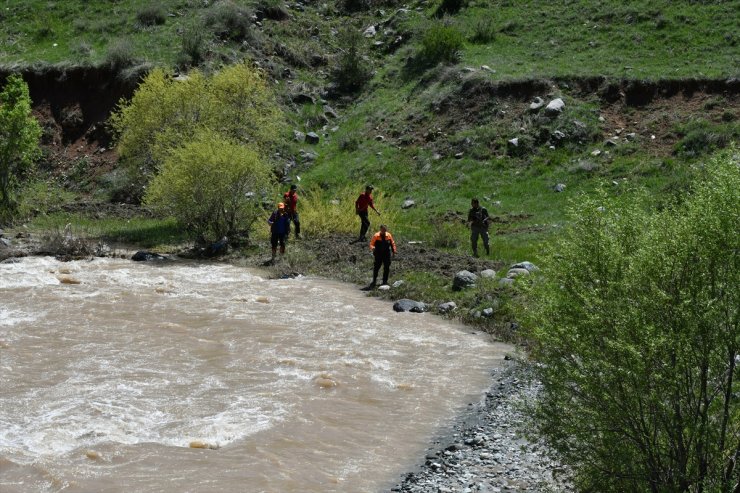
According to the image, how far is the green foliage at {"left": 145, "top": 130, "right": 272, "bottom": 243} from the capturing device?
27.3m

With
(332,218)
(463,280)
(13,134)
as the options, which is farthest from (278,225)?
(13,134)

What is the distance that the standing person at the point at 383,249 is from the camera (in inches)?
851

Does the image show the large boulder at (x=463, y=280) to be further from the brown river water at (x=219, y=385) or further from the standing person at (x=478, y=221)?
the standing person at (x=478, y=221)

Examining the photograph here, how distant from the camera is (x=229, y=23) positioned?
47812mm

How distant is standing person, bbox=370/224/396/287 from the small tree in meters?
18.5

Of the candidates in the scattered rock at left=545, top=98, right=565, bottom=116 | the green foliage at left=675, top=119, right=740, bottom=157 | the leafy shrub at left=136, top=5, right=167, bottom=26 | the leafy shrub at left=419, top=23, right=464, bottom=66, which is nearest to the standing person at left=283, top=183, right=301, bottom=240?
the scattered rock at left=545, top=98, right=565, bottom=116

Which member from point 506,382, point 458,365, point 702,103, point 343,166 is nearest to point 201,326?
point 458,365

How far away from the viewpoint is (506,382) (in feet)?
47.3

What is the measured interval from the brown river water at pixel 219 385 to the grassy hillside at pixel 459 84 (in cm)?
775

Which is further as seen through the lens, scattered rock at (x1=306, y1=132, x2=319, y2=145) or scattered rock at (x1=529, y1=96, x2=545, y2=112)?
scattered rock at (x1=306, y1=132, x2=319, y2=145)

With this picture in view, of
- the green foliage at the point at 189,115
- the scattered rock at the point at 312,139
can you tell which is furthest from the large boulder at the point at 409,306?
the scattered rock at the point at 312,139

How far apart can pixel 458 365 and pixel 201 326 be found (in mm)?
6146

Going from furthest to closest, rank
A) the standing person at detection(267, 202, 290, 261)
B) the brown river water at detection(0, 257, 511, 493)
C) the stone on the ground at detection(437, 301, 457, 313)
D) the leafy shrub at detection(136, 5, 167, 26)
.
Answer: the leafy shrub at detection(136, 5, 167, 26), the standing person at detection(267, 202, 290, 261), the stone on the ground at detection(437, 301, 457, 313), the brown river water at detection(0, 257, 511, 493)

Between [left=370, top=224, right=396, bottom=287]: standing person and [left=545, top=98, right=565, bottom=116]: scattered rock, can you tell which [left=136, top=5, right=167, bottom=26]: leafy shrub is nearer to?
[left=545, top=98, right=565, bottom=116]: scattered rock
